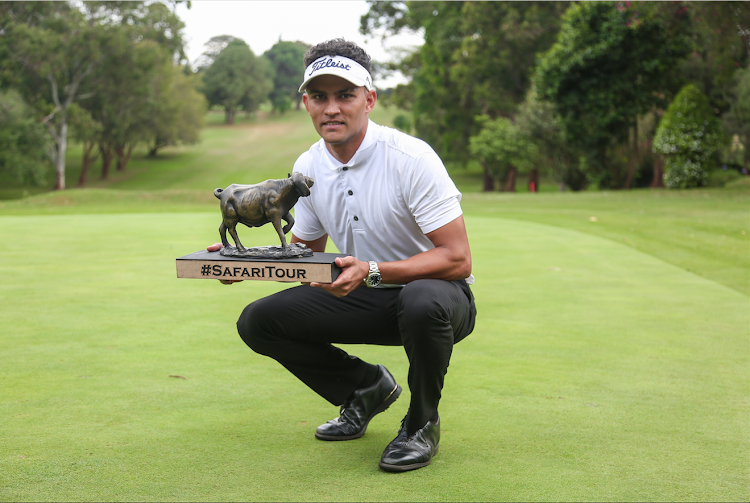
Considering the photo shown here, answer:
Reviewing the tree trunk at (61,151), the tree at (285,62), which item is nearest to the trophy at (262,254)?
the tree trunk at (61,151)

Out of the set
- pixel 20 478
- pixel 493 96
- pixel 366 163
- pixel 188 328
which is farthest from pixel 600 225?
pixel 493 96

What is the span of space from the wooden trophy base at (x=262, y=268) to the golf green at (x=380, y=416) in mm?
704

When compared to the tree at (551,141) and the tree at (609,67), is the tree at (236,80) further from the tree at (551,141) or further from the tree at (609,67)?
the tree at (609,67)

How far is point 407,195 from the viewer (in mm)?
2934

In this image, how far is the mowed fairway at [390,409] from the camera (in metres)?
2.44

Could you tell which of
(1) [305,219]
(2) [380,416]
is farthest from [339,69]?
(2) [380,416]

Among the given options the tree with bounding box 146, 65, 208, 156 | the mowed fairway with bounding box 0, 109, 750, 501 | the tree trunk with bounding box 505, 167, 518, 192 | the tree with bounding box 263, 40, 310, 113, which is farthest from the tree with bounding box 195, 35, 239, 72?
the mowed fairway with bounding box 0, 109, 750, 501

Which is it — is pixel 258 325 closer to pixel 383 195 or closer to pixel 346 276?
pixel 346 276

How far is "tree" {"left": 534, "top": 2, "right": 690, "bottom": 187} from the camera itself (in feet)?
76.5

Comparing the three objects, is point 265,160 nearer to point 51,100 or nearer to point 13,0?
→ point 51,100

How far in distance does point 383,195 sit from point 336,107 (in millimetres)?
431

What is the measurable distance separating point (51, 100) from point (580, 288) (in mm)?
39616

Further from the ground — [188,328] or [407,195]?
[407,195]

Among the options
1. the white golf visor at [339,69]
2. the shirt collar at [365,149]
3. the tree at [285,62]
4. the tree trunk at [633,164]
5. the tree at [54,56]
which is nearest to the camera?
the white golf visor at [339,69]
